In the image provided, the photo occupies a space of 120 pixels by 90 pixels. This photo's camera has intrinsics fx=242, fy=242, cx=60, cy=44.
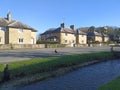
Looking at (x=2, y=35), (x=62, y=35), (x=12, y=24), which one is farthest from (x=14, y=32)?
(x=62, y=35)

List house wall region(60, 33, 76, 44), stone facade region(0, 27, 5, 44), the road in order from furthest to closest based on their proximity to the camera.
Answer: house wall region(60, 33, 76, 44) < stone facade region(0, 27, 5, 44) < the road

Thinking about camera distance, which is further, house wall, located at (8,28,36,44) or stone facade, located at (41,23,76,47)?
stone facade, located at (41,23,76,47)

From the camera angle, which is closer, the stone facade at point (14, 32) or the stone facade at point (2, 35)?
the stone facade at point (2, 35)

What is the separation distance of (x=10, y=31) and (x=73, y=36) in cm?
4040

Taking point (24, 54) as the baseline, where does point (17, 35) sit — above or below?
above

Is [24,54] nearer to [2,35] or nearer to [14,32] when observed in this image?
[2,35]

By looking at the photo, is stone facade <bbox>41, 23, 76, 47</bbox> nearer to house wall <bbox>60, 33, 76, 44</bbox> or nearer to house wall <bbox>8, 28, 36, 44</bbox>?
house wall <bbox>60, 33, 76, 44</bbox>

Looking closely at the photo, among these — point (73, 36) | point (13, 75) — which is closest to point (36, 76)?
point (13, 75)

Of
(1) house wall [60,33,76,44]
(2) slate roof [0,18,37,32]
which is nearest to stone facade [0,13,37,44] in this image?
(2) slate roof [0,18,37,32]

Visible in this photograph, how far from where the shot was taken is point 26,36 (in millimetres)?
67562

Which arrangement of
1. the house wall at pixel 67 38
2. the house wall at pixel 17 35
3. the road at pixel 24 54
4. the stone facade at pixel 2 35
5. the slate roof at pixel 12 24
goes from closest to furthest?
the road at pixel 24 54 < the stone facade at pixel 2 35 < the slate roof at pixel 12 24 < the house wall at pixel 17 35 < the house wall at pixel 67 38

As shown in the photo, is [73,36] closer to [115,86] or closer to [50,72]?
[50,72]

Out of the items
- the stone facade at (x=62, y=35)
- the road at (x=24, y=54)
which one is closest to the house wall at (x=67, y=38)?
the stone facade at (x=62, y=35)

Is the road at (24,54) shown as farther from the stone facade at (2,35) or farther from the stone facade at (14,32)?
the stone facade at (14,32)
